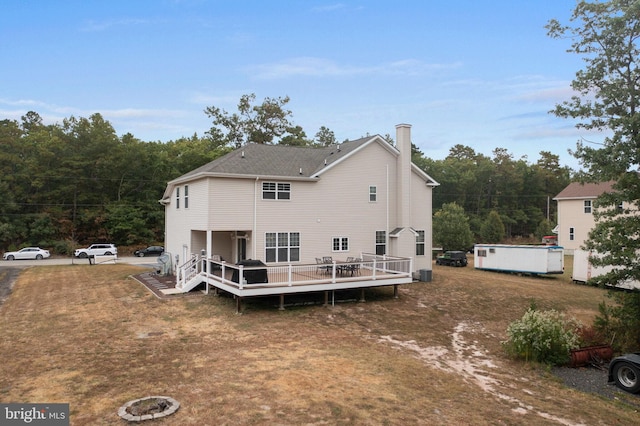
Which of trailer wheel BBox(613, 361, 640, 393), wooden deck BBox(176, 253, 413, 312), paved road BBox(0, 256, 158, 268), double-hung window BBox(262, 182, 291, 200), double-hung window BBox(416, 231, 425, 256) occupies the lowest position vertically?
trailer wheel BBox(613, 361, 640, 393)

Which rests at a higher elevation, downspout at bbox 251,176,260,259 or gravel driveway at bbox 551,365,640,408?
downspout at bbox 251,176,260,259

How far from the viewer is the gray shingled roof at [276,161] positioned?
20.6 metres

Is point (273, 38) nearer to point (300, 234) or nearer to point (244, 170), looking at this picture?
point (244, 170)

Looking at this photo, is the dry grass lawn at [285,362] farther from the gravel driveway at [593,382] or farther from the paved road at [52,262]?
the paved road at [52,262]

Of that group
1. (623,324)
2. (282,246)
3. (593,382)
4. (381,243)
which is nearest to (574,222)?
(381,243)

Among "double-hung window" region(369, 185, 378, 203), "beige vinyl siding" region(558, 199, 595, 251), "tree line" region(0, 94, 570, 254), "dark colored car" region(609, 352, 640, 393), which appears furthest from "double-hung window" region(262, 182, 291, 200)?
"beige vinyl siding" region(558, 199, 595, 251)

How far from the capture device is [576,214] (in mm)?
44594

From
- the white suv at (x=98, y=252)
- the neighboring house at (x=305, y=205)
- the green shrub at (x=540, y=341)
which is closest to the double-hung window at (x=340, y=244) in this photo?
the neighboring house at (x=305, y=205)

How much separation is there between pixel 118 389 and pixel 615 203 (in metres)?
15.4

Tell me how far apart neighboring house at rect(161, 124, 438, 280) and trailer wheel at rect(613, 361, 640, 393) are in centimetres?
1307

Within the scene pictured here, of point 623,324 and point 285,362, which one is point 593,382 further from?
point 285,362

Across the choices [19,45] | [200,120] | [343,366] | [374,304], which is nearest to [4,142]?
[200,120]

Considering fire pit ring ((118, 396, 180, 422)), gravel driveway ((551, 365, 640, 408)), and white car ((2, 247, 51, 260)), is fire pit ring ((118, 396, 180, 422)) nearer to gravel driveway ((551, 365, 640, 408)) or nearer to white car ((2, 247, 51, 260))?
gravel driveway ((551, 365, 640, 408))

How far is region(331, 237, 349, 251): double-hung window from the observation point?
22.3 metres
